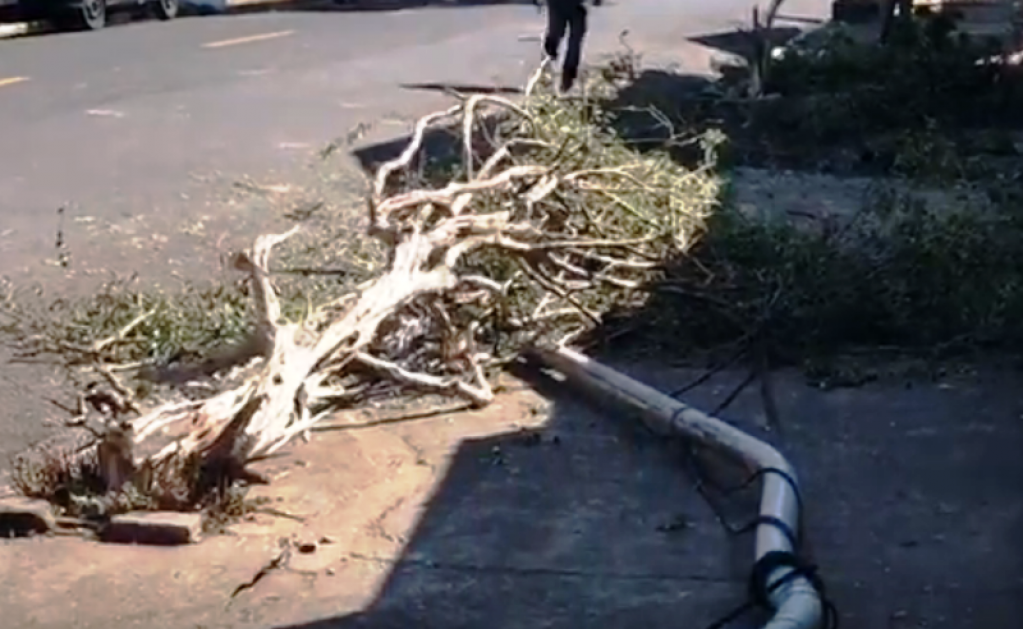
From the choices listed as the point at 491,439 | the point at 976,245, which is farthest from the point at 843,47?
the point at 491,439

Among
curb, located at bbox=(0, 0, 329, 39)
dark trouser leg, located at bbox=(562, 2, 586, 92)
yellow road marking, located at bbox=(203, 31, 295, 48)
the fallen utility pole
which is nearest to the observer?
the fallen utility pole

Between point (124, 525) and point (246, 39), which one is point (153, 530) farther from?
point (246, 39)

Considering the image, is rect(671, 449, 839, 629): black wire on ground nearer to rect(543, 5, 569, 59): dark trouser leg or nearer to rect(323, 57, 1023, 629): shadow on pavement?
rect(323, 57, 1023, 629): shadow on pavement

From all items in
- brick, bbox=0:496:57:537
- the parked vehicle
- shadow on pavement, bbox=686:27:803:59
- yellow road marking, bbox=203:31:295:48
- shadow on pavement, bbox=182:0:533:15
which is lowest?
shadow on pavement, bbox=686:27:803:59

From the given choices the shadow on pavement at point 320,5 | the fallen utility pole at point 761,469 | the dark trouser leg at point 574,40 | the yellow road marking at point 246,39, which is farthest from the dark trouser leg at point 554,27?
the shadow on pavement at point 320,5

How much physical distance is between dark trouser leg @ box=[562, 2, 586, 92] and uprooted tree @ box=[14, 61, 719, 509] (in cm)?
556

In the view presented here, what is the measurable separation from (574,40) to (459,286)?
8.42m

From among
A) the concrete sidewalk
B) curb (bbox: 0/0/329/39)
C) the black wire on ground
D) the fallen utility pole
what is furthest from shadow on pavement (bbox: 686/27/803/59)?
the black wire on ground

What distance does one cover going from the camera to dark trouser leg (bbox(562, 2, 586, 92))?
580 inches

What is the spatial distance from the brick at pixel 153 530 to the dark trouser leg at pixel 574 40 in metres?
10.3

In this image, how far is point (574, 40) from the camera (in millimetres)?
14719

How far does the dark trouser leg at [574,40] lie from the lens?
580 inches

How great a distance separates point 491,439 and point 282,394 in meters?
0.86

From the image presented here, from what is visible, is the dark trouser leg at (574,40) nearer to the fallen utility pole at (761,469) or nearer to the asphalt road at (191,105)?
the asphalt road at (191,105)
